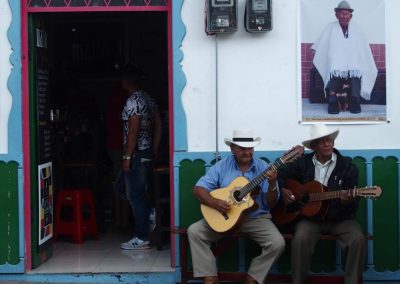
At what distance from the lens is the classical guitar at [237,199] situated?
5.52m

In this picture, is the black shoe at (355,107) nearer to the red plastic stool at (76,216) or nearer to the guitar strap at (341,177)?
the guitar strap at (341,177)

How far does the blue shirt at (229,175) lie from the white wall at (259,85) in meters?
0.33

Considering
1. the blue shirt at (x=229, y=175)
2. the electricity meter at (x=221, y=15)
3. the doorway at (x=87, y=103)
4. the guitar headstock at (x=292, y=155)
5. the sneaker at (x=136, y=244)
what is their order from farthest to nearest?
the sneaker at (x=136, y=244) → the doorway at (x=87, y=103) → the electricity meter at (x=221, y=15) → the blue shirt at (x=229, y=175) → the guitar headstock at (x=292, y=155)

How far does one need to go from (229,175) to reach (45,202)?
6.08ft

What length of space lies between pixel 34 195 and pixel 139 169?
3.87 ft

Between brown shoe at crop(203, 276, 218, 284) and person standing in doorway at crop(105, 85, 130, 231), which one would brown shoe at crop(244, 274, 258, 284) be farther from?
person standing in doorway at crop(105, 85, 130, 231)

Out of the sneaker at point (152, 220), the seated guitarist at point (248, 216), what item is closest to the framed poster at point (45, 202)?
the sneaker at point (152, 220)

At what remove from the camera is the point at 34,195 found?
6.41 metres

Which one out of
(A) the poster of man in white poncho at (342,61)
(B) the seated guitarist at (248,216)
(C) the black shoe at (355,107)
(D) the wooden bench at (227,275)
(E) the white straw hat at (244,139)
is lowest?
(D) the wooden bench at (227,275)

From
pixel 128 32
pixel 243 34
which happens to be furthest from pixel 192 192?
pixel 128 32

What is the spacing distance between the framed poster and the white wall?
1.41 m

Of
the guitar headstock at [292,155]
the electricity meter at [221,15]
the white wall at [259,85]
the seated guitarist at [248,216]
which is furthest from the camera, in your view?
the white wall at [259,85]

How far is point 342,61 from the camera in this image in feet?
20.3

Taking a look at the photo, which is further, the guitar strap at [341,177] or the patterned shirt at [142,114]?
the patterned shirt at [142,114]
